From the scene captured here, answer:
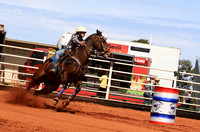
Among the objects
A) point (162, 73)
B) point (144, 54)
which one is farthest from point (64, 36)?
point (162, 73)

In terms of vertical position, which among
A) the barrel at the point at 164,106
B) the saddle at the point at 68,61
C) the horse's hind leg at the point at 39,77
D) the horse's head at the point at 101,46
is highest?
the horse's head at the point at 101,46

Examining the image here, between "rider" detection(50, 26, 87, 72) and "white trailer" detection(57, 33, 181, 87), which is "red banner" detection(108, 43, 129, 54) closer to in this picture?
"white trailer" detection(57, 33, 181, 87)

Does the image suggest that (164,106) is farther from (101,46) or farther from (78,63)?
(78,63)

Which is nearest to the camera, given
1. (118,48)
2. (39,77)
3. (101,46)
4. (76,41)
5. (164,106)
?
(164,106)

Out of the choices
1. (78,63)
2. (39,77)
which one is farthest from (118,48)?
(78,63)

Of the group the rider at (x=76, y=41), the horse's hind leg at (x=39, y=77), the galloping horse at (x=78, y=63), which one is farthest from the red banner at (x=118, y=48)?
the rider at (x=76, y=41)

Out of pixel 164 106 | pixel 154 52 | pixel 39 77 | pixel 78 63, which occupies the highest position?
pixel 154 52

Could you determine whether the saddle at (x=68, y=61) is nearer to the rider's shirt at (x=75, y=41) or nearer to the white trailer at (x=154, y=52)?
the rider's shirt at (x=75, y=41)

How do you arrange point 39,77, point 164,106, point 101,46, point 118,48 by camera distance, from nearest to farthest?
1. point 164,106
2. point 101,46
3. point 39,77
4. point 118,48

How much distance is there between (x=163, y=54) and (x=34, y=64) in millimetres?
7785

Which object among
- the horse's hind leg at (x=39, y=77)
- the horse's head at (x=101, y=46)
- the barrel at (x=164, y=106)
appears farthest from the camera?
the horse's hind leg at (x=39, y=77)

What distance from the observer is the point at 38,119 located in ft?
24.7

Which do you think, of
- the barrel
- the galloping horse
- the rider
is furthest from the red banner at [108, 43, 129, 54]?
the barrel

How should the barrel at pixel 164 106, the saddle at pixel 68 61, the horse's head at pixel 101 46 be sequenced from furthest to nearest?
the horse's head at pixel 101 46
the saddle at pixel 68 61
the barrel at pixel 164 106
